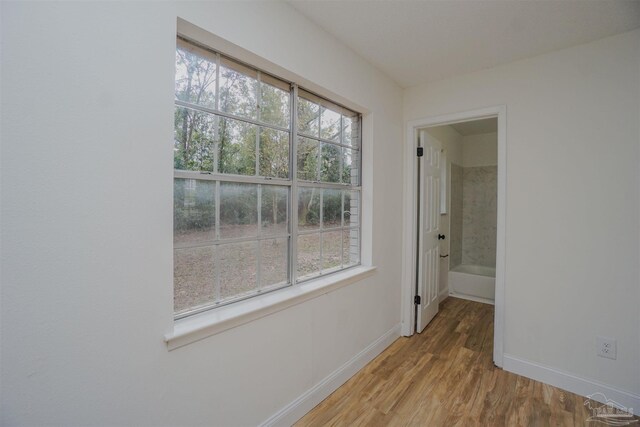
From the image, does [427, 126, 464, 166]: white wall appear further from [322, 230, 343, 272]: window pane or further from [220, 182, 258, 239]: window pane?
[220, 182, 258, 239]: window pane

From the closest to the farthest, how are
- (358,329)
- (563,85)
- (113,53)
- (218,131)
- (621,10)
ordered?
(113,53)
(218,131)
(621,10)
(563,85)
(358,329)

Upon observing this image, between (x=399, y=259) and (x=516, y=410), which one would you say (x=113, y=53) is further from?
(x=516, y=410)

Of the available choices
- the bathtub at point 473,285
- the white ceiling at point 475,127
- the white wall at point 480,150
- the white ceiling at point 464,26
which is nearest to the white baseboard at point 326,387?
the bathtub at point 473,285

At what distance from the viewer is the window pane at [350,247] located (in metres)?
2.37

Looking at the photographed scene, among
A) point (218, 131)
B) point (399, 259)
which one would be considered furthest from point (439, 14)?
point (399, 259)

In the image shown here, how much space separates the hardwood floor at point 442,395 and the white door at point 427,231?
44cm

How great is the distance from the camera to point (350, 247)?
245 centimetres

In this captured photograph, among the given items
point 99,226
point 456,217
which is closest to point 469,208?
point 456,217

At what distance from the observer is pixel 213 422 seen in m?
1.36

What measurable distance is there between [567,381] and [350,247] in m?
1.86

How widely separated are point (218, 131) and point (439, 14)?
59.5 inches

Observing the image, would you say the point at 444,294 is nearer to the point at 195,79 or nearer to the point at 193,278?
the point at 193,278

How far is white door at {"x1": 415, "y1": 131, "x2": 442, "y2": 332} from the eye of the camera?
2.93 m

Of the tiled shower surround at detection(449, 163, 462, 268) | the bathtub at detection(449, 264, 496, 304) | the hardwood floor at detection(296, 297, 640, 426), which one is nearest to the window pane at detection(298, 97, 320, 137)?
the hardwood floor at detection(296, 297, 640, 426)
